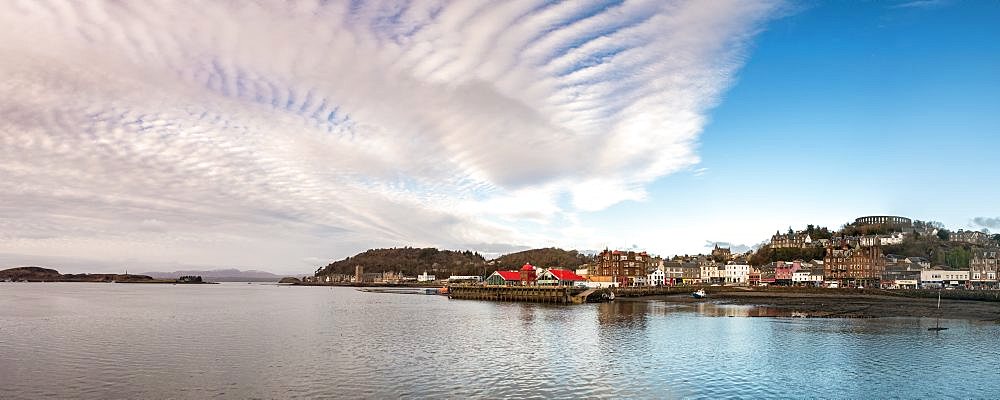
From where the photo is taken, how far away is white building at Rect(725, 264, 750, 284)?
185875 mm

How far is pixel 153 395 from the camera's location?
92.3ft

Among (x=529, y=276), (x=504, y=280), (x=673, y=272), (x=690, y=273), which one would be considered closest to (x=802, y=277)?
(x=690, y=273)

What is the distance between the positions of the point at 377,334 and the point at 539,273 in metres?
92.9

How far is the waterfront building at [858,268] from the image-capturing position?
6137 inches

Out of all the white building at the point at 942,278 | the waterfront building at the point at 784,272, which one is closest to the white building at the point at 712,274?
the waterfront building at the point at 784,272

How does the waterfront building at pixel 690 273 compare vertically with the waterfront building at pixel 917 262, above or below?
below

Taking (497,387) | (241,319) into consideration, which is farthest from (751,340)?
(241,319)

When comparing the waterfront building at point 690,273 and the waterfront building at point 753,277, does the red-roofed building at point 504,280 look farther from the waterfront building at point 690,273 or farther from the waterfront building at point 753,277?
the waterfront building at point 753,277

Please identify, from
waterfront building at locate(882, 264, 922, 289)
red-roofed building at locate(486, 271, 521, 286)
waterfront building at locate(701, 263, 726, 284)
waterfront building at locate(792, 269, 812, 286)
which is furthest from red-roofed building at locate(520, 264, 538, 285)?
waterfront building at locate(882, 264, 922, 289)

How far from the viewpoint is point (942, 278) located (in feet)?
500

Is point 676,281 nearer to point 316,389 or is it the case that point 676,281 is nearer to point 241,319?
point 241,319

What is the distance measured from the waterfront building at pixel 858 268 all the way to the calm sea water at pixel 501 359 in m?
104

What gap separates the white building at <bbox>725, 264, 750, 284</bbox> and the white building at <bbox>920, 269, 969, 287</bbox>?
149 feet

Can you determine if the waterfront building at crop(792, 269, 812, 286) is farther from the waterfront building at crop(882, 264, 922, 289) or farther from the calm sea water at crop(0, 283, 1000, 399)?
the calm sea water at crop(0, 283, 1000, 399)
